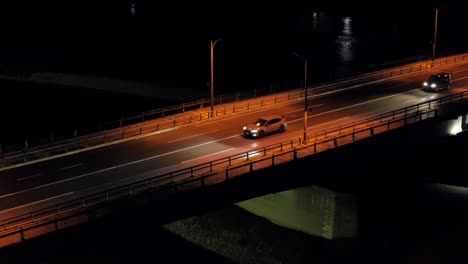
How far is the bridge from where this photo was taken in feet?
103

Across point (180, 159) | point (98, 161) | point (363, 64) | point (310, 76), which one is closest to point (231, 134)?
point (180, 159)

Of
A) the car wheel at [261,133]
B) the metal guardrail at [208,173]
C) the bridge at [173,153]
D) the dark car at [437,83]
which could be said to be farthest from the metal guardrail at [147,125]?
the metal guardrail at [208,173]

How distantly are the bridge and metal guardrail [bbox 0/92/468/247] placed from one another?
0.17ft

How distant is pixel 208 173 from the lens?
34.9 meters

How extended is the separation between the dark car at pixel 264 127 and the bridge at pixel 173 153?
598mm

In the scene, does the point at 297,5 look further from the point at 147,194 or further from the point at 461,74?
the point at 147,194

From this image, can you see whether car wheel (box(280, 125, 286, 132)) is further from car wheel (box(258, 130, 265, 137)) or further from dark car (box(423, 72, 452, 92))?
dark car (box(423, 72, 452, 92))

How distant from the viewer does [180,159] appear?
39.2 metres

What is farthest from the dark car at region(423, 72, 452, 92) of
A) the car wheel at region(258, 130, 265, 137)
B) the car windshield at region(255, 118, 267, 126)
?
the car wheel at region(258, 130, 265, 137)

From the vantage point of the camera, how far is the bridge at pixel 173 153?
31.5 m

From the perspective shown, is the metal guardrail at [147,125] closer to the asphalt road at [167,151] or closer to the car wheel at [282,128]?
the asphalt road at [167,151]

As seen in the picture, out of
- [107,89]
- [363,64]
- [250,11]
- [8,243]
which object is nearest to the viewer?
[8,243]

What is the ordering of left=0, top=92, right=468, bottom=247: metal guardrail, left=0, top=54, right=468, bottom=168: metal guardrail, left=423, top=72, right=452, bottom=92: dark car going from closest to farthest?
1. left=0, top=92, right=468, bottom=247: metal guardrail
2. left=0, top=54, right=468, bottom=168: metal guardrail
3. left=423, top=72, right=452, bottom=92: dark car

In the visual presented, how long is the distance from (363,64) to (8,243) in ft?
272
